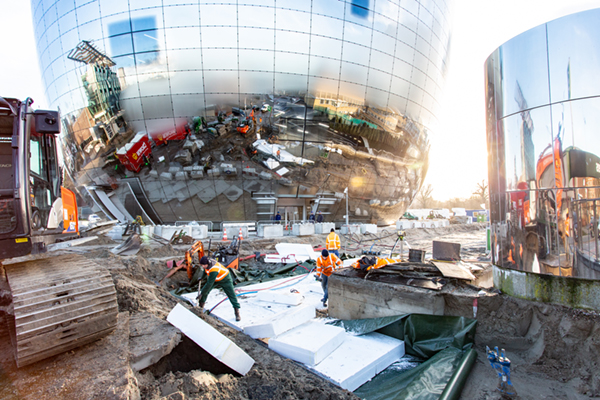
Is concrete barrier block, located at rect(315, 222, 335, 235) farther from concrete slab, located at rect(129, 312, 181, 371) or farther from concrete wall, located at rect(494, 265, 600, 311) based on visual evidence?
concrete slab, located at rect(129, 312, 181, 371)

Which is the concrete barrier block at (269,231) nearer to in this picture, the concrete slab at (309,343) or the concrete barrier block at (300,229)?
the concrete barrier block at (300,229)

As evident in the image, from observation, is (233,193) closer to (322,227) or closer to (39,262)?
(322,227)

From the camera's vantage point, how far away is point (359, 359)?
13.8 feet

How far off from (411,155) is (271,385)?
56.9 feet

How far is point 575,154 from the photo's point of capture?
12.9ft

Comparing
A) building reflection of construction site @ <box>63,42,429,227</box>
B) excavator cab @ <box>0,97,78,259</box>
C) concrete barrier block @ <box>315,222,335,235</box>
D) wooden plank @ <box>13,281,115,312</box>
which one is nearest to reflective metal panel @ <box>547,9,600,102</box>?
wooden plank @ <box>13,281,115,312</box>

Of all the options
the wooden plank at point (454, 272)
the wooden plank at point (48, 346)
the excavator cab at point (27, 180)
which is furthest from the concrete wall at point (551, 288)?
the excavator cab at point (27, 180)

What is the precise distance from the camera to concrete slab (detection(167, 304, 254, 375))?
3.23 m

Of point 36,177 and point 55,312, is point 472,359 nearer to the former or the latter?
point 55,312

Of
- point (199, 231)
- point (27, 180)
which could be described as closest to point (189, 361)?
point (27, 180)

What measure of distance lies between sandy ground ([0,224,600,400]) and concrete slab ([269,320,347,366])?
0.59ft

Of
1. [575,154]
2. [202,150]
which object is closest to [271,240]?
[202,150]

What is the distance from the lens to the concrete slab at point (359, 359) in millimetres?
3814

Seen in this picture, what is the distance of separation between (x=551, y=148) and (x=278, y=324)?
4663 mm
